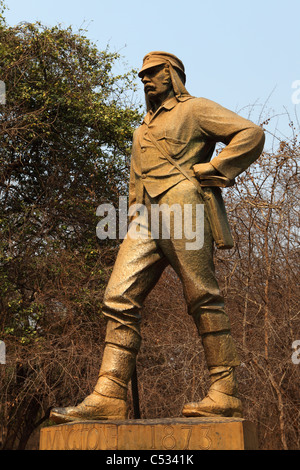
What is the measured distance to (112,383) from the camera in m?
3.80

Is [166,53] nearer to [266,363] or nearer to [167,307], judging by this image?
[266,363]

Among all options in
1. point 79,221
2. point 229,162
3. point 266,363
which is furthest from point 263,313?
point 229,162

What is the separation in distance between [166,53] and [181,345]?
6019 mm

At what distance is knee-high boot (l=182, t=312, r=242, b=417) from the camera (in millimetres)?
3750

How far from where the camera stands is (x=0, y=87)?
446 inches

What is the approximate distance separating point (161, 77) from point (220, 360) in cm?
200

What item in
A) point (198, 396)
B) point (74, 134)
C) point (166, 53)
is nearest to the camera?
point (166, 53)

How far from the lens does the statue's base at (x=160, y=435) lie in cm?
333

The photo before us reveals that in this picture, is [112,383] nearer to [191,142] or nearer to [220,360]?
[220,360]

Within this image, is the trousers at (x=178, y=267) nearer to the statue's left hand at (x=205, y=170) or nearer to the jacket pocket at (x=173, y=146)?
the statue's left hand at (x=205, y=170)

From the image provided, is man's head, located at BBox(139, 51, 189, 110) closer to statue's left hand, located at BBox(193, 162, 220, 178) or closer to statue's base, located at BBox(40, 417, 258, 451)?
statue's left hand, located at BBox(193, 162, 220, 178)

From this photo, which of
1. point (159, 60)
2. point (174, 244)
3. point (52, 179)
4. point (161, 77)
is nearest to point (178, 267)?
point (174, 244)

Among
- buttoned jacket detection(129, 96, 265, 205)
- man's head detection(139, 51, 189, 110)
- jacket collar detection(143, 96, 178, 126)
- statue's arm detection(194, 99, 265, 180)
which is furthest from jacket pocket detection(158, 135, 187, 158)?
man's head detection(139, 51, 189, 110)

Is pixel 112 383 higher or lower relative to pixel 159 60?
lower
